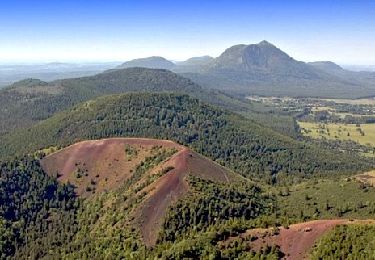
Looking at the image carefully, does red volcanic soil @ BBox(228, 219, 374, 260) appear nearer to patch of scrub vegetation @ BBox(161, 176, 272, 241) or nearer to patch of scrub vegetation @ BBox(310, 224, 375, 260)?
patch of scrub vegetation @ BBox(310, 224, 375, 260)

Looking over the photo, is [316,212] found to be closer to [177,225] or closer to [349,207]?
[349,207]

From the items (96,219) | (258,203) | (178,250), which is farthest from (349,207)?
(96,219)

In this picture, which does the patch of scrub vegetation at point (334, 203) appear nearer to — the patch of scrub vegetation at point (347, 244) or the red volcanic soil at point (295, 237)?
the red volcanic soil at point (295, 237)

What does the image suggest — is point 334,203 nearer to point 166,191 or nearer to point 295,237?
point 166,191

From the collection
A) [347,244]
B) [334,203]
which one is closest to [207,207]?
[334,203]

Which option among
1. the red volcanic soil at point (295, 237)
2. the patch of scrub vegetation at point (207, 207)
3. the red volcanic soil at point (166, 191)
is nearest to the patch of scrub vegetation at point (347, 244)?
the red volcanic soil at point (295, 237)
